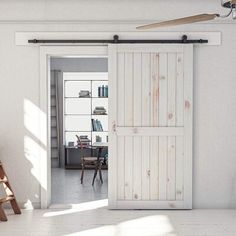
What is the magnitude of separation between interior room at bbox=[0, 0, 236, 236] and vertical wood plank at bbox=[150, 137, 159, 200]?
0.01m

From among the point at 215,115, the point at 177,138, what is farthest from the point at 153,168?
the point at 215,115

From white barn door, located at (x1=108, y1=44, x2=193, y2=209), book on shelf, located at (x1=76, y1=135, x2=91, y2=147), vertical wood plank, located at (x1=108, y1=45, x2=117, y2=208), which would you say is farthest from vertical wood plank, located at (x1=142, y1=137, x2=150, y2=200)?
book on shelf, located at (x1=76, y1=135, x2=91, y2=147)

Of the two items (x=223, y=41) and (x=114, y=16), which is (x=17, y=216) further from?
(x=223, y=41)

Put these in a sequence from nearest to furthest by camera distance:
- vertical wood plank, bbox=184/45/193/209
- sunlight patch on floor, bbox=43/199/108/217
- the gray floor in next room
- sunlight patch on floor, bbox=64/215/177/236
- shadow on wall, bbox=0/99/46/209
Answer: sunlight patch on floor, bbox=64/215/177/236 < sunlight patch on floor, bbox=43/199/108/217 < vertical wood plank, bbox=184/45/193/209 < shadow on wall, bbox=0/99/46/209 < the gray floor in next room

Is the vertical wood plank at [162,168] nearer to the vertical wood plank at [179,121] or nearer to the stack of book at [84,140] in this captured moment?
the vertical wood plank at [179,121]

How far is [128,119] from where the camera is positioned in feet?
20.5

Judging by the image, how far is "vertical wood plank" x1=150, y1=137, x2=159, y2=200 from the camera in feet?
20.5

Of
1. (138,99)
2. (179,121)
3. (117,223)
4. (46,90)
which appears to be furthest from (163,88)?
(117,223)

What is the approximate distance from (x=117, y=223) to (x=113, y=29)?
2.55m

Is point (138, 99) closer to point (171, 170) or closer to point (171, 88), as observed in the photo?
point (171, 88)

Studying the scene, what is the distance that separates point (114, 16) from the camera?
6.22 m

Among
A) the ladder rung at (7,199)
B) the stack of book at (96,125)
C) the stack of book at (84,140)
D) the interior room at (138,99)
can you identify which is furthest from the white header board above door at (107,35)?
the stack of book at (96,125)

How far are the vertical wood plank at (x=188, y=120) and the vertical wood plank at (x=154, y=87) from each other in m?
0.37

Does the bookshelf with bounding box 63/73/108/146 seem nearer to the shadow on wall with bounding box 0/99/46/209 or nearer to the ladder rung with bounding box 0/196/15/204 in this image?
the shadow on wall with bounding box 0/99/46/209
